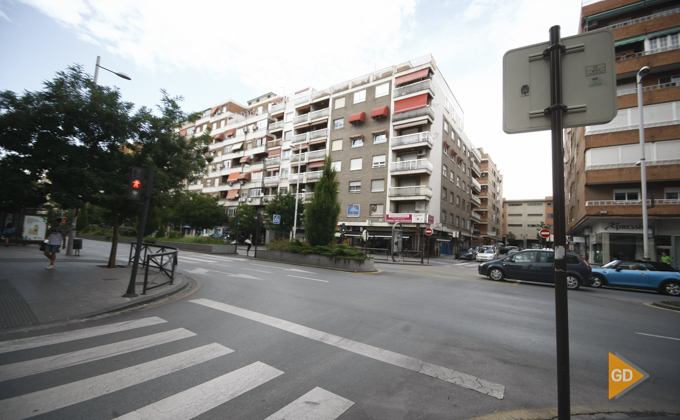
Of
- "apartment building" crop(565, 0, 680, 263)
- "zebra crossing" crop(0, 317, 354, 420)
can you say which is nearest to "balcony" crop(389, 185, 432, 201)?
"apartment building" crop(565, 0, 680, 263)

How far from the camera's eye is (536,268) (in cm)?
1321

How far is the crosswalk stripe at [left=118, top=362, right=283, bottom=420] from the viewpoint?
2730 mm

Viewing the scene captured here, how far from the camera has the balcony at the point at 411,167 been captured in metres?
31.8

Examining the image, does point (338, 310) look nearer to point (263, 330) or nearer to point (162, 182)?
point (263, 330)

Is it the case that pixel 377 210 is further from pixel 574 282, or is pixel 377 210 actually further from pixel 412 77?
pixel 574 282

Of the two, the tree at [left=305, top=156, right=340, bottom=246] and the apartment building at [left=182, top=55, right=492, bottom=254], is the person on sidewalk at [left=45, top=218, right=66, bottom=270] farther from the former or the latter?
the apartment building at [left=182, top=55, right=492, bottom=254]

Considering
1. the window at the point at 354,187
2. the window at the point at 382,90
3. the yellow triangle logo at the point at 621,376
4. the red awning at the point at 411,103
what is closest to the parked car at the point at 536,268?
the yellow triangle logo at the point at 621,376

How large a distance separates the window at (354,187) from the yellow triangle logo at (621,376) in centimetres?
3293

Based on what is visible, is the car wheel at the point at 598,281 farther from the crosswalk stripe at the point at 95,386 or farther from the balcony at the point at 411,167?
the balcony at the point at 411,167

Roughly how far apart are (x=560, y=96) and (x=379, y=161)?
3330cm

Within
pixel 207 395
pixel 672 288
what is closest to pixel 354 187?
→ pixel 672 288

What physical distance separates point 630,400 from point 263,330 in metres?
4.80

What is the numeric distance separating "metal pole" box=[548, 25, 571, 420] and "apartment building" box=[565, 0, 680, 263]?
25.2 metres

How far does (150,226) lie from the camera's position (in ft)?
116
